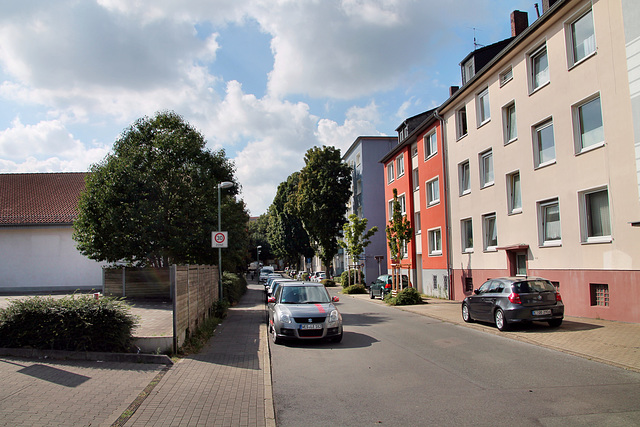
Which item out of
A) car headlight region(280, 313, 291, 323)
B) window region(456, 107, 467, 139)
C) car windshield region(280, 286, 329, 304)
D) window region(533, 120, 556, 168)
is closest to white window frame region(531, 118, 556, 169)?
window region(533, 120, 556, 168)

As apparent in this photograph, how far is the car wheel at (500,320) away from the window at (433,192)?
15.3 m

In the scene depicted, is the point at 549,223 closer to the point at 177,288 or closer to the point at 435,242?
the point at 435,242

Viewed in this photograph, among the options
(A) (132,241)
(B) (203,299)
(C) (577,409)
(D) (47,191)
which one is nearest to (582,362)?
(C) (577,409)

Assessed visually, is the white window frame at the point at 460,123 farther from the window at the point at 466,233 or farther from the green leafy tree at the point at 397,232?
the green leafy tree at the point at 397,232

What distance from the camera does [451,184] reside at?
26.0 m

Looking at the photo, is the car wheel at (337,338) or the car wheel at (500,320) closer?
the car wheel at (337,338)

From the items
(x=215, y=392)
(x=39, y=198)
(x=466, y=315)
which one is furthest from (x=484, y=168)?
(x=39, y=198)

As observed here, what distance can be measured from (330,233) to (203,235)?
28.6 metres

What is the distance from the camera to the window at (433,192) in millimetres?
28438

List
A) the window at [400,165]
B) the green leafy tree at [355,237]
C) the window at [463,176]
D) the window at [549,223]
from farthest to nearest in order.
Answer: the green leafy tree at [355,237]
the window at [400,165]
the window at [463,176]
the window at [549,223]

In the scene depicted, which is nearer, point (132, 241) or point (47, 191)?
point (132, 241)

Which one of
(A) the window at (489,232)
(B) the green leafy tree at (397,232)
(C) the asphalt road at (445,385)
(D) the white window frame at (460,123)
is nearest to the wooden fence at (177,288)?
(C) the asphalt road at (445,385)

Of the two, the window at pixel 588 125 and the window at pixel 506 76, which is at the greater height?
the window at pixel 506 76

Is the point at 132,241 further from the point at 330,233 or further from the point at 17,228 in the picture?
the point at 330,233
